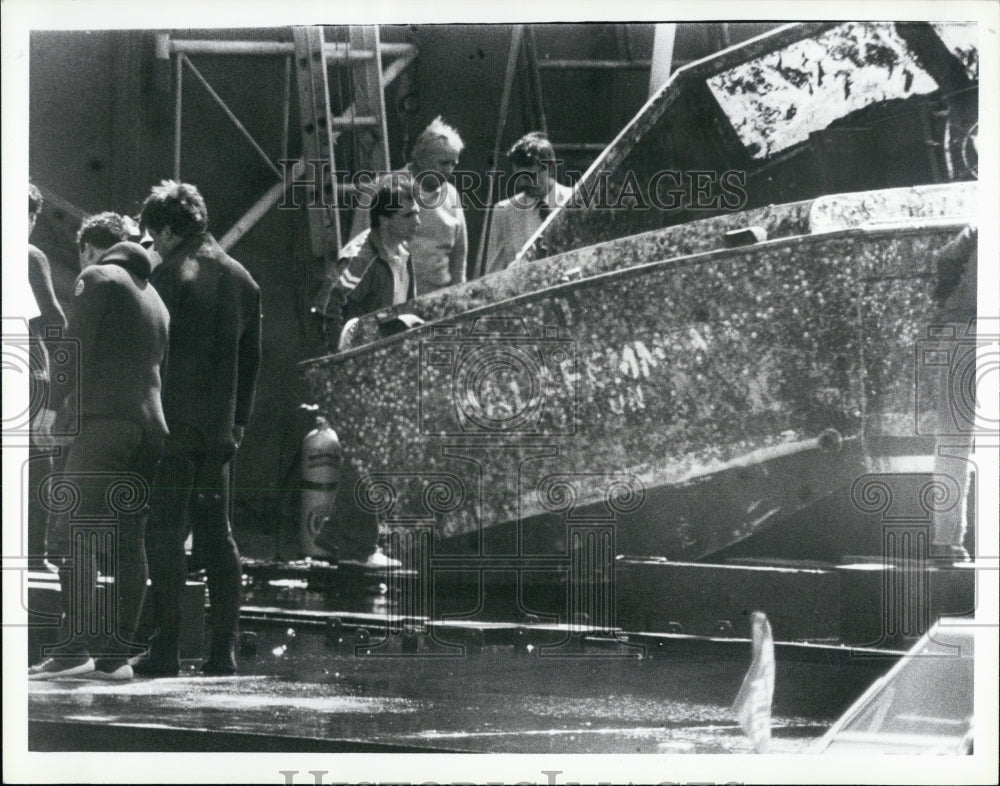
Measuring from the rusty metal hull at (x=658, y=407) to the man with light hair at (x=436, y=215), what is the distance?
0.17 metres

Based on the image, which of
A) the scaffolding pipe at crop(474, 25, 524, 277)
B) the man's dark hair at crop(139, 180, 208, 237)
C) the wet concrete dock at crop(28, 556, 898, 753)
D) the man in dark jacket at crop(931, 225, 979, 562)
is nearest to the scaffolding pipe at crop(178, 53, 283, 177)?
the man's dark hair at crop(139, 180, 208, 237)

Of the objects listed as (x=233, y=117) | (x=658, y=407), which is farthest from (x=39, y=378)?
(x=658, y=407)

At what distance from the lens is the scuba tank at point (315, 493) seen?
4684mm

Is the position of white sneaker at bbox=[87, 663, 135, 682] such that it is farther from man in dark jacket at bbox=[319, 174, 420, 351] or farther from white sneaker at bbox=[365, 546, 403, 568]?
man in dark jacket at bbox=[319, 174, 420, 351]

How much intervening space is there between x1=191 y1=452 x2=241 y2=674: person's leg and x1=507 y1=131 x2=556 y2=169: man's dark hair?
1.36 meters

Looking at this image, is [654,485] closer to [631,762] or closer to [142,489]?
[631,762]

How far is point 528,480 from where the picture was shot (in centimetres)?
466

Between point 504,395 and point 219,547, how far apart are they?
1.05 meters

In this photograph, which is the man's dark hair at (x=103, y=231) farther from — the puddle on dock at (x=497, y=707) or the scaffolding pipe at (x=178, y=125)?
the puddle on dock at (x=497, y=707)

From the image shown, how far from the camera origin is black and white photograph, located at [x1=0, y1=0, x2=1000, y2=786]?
15.1 ft

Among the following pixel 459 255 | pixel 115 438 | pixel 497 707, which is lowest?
pixel 497 707

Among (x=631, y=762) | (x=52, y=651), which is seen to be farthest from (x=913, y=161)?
(x=52, y=651)

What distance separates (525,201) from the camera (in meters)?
4.66

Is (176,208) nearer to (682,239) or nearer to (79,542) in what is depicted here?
(79,542)
